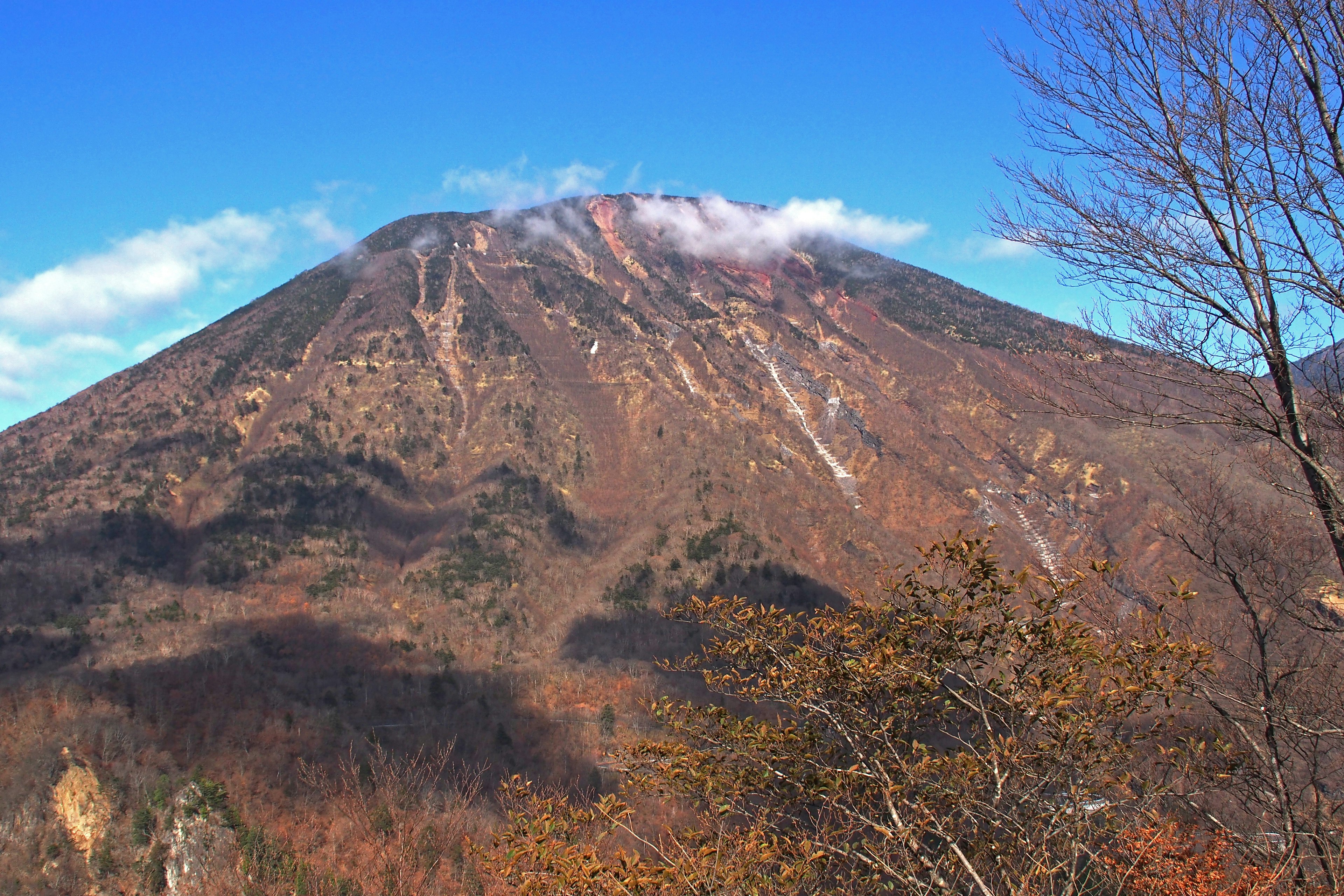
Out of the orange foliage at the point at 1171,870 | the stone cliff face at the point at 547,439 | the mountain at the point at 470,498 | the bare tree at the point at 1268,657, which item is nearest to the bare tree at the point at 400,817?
the mountain at the point at 470,498

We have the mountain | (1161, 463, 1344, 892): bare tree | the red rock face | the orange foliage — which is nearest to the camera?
the orange foliage

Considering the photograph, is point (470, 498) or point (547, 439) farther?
point (547, 439)

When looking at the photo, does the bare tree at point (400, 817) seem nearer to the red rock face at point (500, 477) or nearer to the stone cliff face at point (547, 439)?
the red rock face at point (500, 477)

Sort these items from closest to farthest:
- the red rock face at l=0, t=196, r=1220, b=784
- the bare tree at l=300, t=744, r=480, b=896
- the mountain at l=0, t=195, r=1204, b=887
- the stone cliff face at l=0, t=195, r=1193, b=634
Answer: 1. the bare tree at l=300, t=744, r=480, b=896
2. the mountain at l=0, t=195, r=1204, b=887
3. the red rock face at l=0, t=196, r=1220, b=784
4. the stone cliff face at l=0, t=195, r=1193, b=634

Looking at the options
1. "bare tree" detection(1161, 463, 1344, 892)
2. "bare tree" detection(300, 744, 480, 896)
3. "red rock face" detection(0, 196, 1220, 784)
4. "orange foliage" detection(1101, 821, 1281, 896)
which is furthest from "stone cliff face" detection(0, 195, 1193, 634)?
"orange foliage" detection(1101, 821, 1281, 896)

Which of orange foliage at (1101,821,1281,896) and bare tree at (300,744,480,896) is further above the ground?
orange foliage at (1101,821,1281,896)

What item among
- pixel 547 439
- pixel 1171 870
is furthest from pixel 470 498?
pixel 1171 870

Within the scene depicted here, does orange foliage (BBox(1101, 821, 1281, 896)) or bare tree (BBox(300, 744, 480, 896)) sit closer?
orange foliage (BBox(1101, 821, 1281, 896))

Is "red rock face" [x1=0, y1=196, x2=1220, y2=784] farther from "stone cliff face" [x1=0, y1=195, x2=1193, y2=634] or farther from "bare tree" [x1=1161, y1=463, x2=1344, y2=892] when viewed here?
"bare tree" [x1=1161, y1=463, x2=1344, y2=892]

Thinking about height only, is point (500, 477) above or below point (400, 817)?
above

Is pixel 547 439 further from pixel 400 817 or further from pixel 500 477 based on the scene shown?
pixel 400 817
